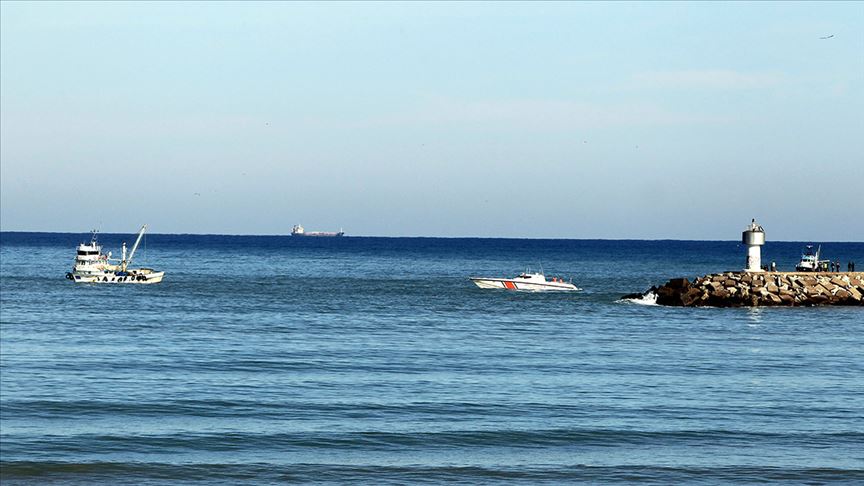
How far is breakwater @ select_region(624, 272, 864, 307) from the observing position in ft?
275

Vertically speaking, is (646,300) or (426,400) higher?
(646,300)

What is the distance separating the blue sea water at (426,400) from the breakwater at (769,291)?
1494 cm

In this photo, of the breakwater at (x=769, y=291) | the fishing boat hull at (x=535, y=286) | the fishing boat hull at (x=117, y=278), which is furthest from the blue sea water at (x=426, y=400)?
the fishing boat hull at (x=117, y=278)

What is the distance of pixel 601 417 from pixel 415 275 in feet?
371

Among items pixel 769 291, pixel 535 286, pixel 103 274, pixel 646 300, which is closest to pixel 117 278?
pixel 103 274

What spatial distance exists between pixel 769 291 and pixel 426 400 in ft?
185

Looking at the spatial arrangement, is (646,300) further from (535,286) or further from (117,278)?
(117,278)

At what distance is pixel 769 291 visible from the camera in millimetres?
84312

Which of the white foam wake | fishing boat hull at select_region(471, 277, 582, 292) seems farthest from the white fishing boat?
the white foam wake

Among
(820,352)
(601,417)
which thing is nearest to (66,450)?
(601,417)

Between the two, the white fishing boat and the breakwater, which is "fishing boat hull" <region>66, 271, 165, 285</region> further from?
the breakwater

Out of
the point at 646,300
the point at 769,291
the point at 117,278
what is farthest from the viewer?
the point at 117,278

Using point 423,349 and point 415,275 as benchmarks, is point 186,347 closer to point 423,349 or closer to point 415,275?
point 423,349

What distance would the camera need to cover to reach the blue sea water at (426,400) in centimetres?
2562
